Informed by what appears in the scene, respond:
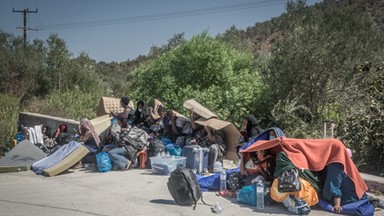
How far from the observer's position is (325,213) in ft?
19.6

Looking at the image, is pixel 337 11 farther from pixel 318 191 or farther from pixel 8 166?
pixel 8 166

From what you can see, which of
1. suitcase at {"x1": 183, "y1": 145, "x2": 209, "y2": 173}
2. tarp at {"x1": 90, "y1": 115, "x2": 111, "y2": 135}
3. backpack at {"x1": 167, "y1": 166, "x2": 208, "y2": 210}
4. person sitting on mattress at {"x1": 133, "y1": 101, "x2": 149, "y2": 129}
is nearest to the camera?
backpack at {"x1": 167, "y1": 166, "x2": 208, "y2": 210}

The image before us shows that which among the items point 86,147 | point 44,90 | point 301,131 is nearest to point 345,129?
point 301,131

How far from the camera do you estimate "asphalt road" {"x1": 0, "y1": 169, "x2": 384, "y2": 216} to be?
612 centimetres

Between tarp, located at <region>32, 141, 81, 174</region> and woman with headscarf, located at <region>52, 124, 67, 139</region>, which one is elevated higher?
woman with headscarf, located at <region>52, 124, 67, 139</region>

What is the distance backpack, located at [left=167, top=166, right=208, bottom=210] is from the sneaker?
56.9 inches

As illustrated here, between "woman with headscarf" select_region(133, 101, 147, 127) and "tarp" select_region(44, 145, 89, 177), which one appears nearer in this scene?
"tarp" select_region(44, 145, 89, 177)

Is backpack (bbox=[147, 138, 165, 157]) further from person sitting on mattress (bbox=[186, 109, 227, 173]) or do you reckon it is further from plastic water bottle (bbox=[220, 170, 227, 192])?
plastic water bottle (bbox=[220, 170, 227, 192])

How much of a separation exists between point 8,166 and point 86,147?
1.96 meters

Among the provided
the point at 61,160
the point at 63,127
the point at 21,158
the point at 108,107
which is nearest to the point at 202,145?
the point at 61,160

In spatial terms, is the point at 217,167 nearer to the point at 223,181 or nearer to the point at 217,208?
the point at 223,181

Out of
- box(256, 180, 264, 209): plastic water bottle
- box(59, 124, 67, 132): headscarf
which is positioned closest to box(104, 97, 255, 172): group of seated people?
box(59, 124, 67, 132): headscarf

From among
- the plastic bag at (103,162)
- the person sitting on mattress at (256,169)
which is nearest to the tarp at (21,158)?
the plastic bag at (103,162)

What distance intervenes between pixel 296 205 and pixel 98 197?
3479 mm
